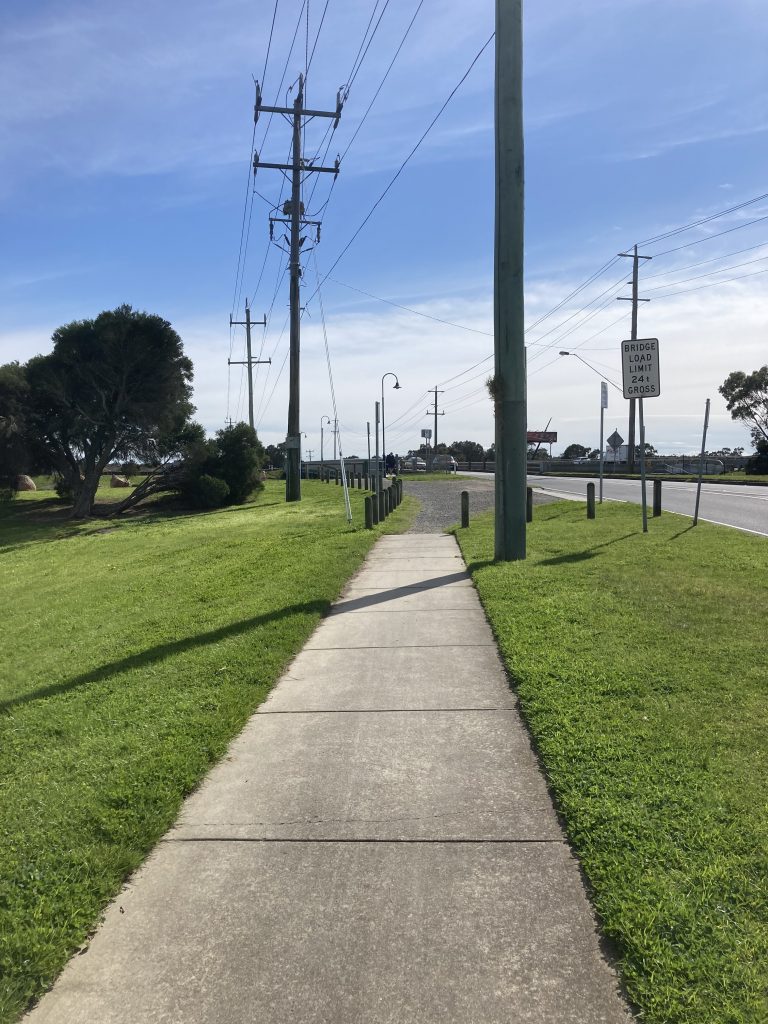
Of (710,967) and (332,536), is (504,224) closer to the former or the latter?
(332,536)

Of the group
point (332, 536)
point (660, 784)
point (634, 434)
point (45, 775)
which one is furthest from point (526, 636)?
point (634, 434)

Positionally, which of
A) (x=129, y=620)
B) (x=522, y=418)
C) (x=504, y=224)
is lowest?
(x=129, y=620)

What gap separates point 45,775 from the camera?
4.31 meters

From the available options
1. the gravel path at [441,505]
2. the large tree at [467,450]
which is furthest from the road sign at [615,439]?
the large tree at [467,450]

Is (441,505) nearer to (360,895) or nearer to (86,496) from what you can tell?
(86,496)

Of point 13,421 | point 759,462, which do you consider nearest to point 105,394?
point 13,421

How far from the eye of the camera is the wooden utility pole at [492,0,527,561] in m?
10.8

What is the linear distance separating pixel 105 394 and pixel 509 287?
2578 centimetres

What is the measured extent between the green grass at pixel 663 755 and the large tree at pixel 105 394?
27037mm

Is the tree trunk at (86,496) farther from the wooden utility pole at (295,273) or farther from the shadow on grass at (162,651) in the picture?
the shadow on grass at (162,651)

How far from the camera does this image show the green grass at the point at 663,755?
2.61 m

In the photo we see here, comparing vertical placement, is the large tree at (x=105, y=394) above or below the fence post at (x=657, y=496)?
above

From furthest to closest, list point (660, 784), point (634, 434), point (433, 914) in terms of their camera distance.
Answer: point (634, 434)
point (660, 784)
point (433, 914)

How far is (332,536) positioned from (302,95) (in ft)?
67.4
